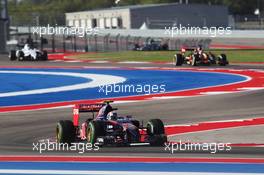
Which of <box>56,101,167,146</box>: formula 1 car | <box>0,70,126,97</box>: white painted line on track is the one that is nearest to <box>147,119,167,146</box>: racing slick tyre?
<box>56,101,167,146</box>: formula 1 car

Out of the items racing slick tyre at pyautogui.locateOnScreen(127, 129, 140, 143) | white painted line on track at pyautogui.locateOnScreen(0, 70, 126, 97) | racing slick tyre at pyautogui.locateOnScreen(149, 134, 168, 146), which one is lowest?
white painted line on track at pyautogui.locateOnScreen(0, 70, 126, 97)

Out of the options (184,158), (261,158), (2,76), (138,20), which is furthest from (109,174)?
(138,20)

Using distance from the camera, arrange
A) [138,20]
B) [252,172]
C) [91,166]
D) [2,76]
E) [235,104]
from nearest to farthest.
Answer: [252,172], [91,166], [235,104], [2,76], [138,20]

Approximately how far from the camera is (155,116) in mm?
18297

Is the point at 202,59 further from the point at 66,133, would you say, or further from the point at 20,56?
the point at 66,133

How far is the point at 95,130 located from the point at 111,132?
34 centimetres

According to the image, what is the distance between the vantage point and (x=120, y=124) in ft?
43.5

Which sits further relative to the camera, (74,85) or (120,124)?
(74,85)

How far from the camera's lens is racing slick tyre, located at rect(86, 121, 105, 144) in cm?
1307

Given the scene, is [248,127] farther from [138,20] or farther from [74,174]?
[138,20]

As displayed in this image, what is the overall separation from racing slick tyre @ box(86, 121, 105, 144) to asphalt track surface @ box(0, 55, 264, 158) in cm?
33

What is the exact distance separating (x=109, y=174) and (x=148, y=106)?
34.1 feet

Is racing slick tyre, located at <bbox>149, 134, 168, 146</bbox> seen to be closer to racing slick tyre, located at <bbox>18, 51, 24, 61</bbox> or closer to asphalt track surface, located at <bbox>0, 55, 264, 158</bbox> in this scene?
asphalt track surface, located at <bbox>0, 55, 264, 158</bbox>

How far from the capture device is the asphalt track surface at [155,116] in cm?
1248
